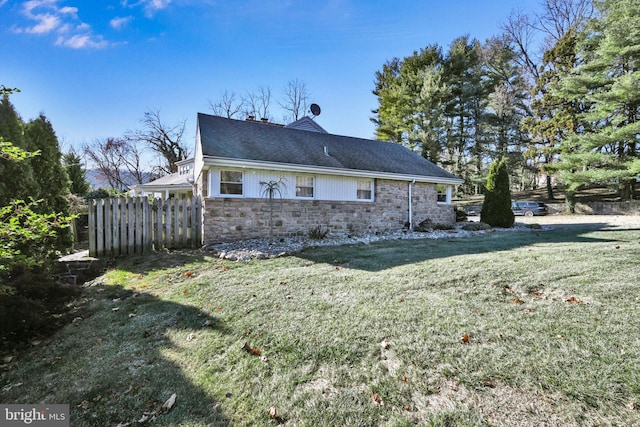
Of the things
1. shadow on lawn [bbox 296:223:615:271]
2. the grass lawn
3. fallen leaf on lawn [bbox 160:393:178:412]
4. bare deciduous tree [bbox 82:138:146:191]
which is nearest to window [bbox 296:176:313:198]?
shadow on lawn [bbox 296:223:615:271]

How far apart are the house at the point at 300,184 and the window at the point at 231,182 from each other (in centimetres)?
3

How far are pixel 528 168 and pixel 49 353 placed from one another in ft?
111

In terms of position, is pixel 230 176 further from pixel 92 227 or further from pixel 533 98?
pixel 533 98

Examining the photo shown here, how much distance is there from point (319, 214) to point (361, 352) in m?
8.37

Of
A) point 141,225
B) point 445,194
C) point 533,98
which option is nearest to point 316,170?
point 141,225

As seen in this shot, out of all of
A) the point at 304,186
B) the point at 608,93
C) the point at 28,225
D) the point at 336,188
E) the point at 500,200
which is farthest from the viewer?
the point at 608,93

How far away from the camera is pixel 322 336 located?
309 centimetres

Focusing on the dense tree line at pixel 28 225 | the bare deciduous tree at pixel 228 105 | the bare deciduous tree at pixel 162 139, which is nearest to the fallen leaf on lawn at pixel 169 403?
the dense tree line at pixel 28 225

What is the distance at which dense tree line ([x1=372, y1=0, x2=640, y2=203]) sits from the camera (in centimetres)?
1758

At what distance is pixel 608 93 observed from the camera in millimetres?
16688

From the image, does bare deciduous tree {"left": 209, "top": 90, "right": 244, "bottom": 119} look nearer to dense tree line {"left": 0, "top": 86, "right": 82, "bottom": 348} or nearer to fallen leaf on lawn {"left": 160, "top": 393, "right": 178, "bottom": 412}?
dense tree line {"left": 0, "top": 86, "right": 82, "bottom": 348}

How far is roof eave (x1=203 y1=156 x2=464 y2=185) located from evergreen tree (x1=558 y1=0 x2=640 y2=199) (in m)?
11.0

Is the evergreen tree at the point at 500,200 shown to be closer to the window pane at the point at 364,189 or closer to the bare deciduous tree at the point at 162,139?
the window pane at the point at 364,189

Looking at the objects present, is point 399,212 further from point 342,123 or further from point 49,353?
point 342,123
